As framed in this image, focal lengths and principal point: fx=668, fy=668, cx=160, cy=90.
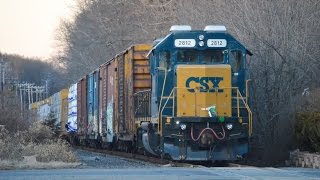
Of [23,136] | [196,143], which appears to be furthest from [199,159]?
[23,136]

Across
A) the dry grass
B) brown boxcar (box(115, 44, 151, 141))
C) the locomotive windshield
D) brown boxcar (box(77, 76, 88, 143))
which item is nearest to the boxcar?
brown boxcar (box(77, 76, 88, 143))

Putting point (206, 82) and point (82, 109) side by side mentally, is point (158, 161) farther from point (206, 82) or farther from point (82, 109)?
point (82, 109)

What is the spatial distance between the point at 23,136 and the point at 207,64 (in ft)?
32.1

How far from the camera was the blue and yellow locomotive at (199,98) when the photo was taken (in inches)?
664

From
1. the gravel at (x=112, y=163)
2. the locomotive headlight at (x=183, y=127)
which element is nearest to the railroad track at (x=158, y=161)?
the gravel at (x=112, y=163)

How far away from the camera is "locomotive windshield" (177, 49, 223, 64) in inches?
695

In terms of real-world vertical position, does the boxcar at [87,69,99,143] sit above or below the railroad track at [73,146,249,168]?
above

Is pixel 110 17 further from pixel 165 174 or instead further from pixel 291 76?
pixel 165 174

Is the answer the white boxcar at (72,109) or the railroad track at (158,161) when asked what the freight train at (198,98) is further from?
the white boxcar at (72,109)

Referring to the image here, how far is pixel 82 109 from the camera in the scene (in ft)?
110

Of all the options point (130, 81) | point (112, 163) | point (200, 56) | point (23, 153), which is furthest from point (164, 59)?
point (23, 153)

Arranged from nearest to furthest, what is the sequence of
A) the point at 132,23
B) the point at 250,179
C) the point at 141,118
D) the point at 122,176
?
1. the point at 250,179
2. the point at 122,176
3. the point at 141,118
4. the point at 132,23

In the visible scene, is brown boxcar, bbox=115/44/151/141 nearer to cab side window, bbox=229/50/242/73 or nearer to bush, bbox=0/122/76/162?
bush, bbox=0/122/76/162

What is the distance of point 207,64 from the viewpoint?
1748cm
